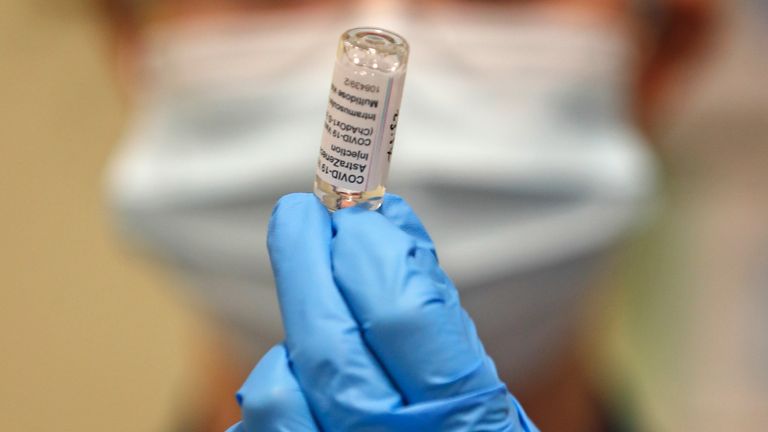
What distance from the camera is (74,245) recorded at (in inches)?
68.5

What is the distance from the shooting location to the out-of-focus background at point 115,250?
1.70 meters

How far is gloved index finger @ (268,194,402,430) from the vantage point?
19.7 inches

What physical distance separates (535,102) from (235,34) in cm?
42

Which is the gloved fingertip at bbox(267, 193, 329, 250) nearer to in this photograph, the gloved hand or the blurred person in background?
the gloved hand

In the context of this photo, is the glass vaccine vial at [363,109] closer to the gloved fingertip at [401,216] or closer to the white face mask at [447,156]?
the gloved fingertip at [401,216]

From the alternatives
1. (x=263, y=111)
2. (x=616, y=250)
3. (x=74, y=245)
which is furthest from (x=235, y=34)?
(x=74, y=245)

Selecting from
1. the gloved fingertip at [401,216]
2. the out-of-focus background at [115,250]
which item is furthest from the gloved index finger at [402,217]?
the out-of-focus background at [115,250]

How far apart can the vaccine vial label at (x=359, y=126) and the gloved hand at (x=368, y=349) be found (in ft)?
0.10

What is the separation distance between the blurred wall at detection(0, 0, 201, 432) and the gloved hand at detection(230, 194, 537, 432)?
123 cm

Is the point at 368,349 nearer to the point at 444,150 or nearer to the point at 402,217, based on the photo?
the point at 402,217

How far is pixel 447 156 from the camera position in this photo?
40.8 inches

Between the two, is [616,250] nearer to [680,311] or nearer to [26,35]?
[680,311]

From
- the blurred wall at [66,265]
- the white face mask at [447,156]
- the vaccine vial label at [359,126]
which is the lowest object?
the blurred wall at [66,265]

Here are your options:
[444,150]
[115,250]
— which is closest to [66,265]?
[115,250]
